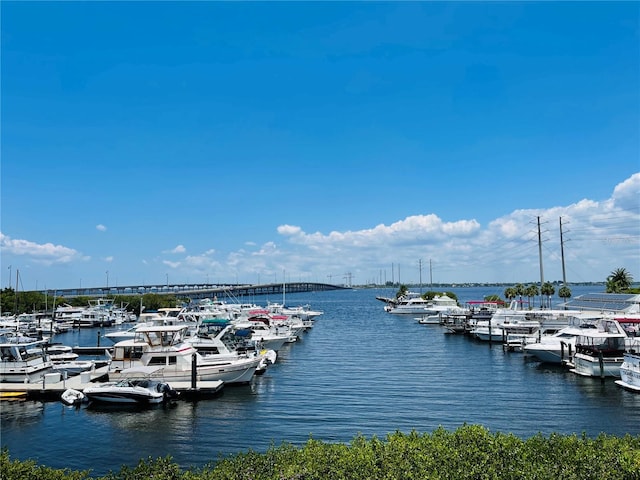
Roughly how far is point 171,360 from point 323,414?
42.4 ft

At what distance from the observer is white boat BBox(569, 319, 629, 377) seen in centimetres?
3850

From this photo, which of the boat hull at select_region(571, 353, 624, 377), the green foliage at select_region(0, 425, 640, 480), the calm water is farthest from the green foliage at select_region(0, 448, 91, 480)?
the boat hull at select_region(571, 353, 624, 377)

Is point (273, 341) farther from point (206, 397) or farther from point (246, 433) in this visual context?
point (246, 433)

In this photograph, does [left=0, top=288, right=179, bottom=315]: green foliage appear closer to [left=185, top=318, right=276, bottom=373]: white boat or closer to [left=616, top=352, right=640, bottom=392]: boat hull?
[left=185, top=318, right=276, bottom=373]: white boat

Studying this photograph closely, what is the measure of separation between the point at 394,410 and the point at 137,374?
18.3 meters

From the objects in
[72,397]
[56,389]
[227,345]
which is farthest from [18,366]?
[227,345]

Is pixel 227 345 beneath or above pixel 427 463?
beneath

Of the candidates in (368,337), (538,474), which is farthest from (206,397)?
(368,337)

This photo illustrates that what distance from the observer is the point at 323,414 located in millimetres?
29156

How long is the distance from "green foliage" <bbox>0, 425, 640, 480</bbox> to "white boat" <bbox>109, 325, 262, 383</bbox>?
2357 centimetres

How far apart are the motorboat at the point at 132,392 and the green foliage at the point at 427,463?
19.9 meters

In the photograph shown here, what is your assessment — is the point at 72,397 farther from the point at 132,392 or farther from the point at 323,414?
the point at 323,414

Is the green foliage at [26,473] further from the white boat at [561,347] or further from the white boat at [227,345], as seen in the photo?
the white boat at [561,347]

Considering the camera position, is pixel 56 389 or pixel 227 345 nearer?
pixel 56 389
